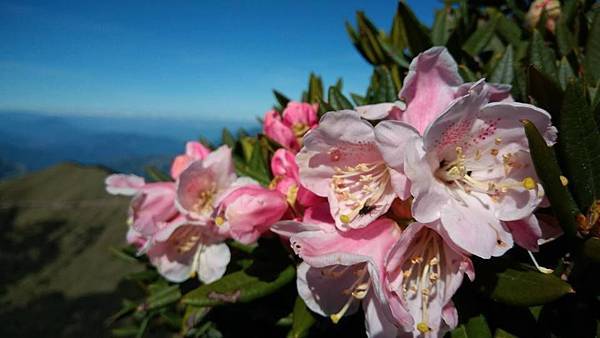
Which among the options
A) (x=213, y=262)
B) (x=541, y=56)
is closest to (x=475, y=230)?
(x=541, y=56)

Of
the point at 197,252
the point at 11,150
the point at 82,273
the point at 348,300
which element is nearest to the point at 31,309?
the point at 82,273

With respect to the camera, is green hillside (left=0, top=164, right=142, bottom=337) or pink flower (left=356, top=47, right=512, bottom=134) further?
green hillside (left=0, top=164, right=142, bottom=337)

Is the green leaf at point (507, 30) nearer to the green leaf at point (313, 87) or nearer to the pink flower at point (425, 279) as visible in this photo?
the green leaf at point (313, 87)

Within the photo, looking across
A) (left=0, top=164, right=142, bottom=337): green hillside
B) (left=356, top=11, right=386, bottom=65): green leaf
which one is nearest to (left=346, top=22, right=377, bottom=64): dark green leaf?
(left=356, top=11, right=386, bottom=65): green leaf

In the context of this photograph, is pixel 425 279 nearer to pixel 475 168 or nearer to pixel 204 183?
pixel 475 168

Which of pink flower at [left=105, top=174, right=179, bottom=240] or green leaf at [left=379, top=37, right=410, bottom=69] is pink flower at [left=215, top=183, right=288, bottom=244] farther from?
green leaf at [left=379, top=37, right=410, bottom=69]

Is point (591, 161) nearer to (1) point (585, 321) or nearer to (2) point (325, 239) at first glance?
(1) point (585, 321)
